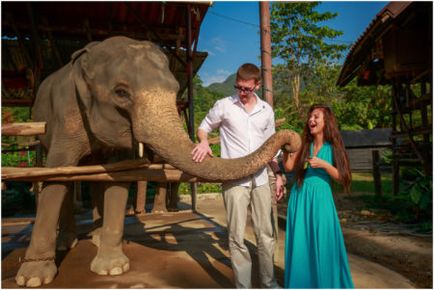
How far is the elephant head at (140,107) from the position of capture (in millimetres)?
2537

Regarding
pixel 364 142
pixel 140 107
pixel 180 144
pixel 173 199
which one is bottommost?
pixel 173 199

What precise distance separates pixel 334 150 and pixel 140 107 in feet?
4.96

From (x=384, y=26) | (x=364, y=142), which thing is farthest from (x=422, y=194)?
(x=364, y=142)

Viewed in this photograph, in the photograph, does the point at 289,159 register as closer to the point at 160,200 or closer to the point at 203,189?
the point at 160,200

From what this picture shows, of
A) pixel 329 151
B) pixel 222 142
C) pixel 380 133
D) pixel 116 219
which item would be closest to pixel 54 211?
pixel 116 219

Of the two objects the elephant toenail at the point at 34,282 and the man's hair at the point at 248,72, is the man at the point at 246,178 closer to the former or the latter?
the man's hair at the point at 248,72

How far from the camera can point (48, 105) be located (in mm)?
4059

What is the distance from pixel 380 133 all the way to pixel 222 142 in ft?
61.3

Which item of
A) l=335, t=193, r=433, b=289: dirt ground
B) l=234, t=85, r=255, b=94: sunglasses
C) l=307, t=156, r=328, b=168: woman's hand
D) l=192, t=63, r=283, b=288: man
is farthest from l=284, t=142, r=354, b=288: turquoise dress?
l=335, t=193, r=433, b=289: dirt ground

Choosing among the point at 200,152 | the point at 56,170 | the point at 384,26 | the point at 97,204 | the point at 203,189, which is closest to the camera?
the point at 200,152

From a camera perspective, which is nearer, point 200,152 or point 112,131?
point 200,152

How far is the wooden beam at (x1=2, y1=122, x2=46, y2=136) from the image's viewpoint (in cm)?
284

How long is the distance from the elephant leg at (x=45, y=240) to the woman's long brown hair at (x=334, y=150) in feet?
7.14

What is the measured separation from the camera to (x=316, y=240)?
247 cm
